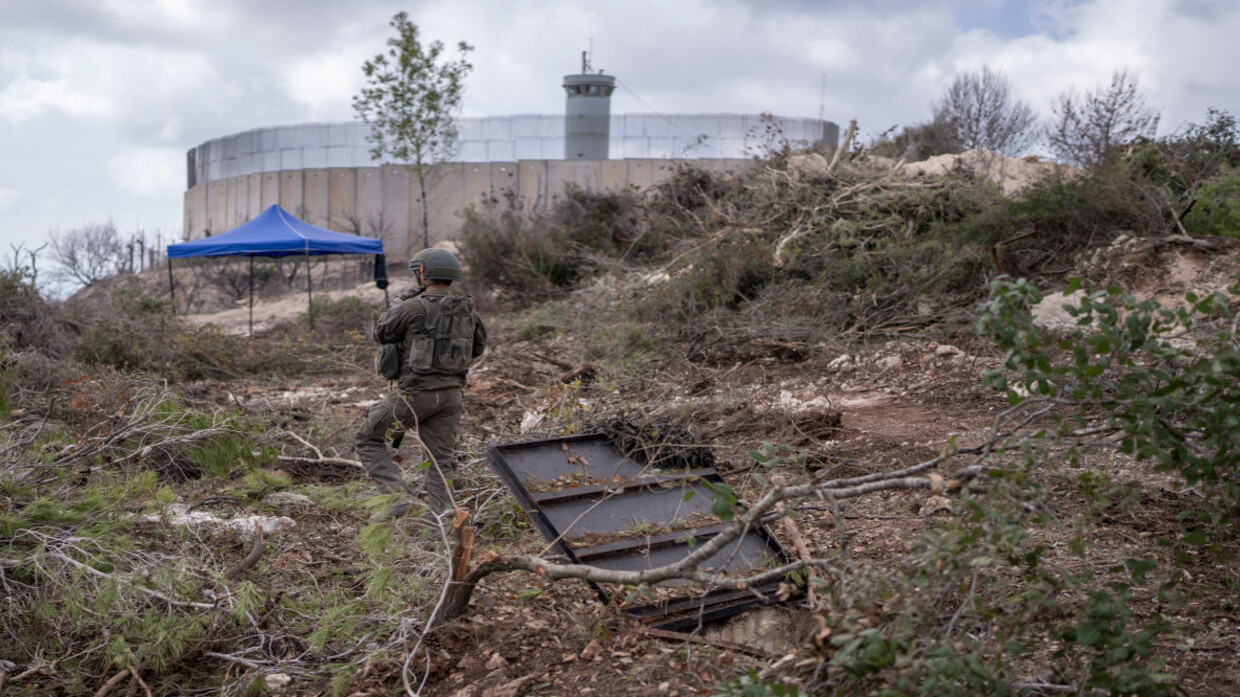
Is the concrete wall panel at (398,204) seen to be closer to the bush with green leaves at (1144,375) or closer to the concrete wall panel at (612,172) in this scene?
the concrete wall panel at (612,172)

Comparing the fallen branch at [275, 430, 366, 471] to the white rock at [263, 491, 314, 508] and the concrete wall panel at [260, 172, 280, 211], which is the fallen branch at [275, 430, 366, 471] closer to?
the white rock at [263, 491, 314, 508]

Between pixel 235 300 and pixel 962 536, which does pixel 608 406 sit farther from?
pixel 235 300

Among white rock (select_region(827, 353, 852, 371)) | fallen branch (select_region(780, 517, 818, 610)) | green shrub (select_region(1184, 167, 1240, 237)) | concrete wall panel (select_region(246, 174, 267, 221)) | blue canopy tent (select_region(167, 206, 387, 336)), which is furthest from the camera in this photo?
concrete wall panel (select_region(246, 174, 267, 221))

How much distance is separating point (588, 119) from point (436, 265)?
2482cm

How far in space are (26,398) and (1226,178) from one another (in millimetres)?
11196

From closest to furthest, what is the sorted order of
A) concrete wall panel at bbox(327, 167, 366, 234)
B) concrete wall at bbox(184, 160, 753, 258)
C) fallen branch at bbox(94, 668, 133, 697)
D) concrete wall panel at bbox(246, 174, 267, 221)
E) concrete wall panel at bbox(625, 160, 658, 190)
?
fallen branch at bbox(94, 668, 133, 697) → concrete wall panel at bbox(625, 160, 658, 190) → concrete wall at bbox(184, 160, 753, 258) → concrete wall panel at bbox(327, 167, 366, 234) → concrete wall panel at bbox(246, 174, 267, 221)

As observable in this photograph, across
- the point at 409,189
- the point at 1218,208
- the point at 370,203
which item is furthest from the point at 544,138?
the point at 1218,208

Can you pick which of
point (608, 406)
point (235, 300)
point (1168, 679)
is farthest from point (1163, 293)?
point (235, 300)

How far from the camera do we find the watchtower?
94.9 ft

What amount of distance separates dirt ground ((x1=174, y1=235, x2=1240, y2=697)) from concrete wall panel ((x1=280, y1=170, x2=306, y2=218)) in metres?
20.7

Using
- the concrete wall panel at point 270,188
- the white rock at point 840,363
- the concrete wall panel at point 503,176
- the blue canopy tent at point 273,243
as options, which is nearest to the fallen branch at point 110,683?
the white rock at point 840,363

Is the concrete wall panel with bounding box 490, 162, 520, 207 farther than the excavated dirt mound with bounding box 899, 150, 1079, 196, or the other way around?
the concrete wall panel with bounding box 490, 162, 520, 207

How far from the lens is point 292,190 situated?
3089 centimetres

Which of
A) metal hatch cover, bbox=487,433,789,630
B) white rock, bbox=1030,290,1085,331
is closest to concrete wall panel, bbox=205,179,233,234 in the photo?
white rock, bbox=1030,290,1085,331
